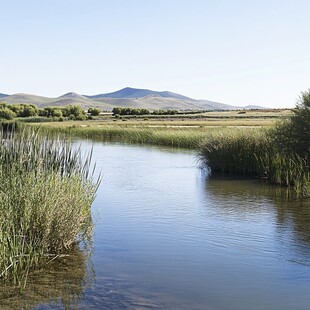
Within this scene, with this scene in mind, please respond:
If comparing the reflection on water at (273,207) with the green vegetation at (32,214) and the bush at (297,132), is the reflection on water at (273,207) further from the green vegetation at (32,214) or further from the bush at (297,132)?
the green vegetation at (32,214)

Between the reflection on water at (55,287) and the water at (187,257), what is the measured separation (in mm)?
14

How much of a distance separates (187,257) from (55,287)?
276 cm

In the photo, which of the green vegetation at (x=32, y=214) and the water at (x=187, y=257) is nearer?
the water at (x=187, y=257)

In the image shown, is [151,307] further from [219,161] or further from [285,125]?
[219,161]

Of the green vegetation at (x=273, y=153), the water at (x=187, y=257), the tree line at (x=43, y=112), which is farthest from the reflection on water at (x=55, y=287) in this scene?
the tree line at (x=43, y=112)

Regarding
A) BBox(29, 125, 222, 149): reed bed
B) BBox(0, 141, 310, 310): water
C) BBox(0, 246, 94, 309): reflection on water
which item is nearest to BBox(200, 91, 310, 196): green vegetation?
BBox(0, 141, 310, 310): water

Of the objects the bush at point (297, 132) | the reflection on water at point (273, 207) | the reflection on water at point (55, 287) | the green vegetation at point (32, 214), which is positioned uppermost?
the bush at point (297, 132)

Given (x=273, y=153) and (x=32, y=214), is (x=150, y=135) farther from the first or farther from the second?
(x=32, y=214)

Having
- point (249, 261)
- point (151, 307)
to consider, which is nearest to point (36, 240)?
point (151, 307)

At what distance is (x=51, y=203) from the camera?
8719mm

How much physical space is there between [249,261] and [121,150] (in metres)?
25.2

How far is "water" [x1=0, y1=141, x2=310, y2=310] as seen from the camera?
25.2ft

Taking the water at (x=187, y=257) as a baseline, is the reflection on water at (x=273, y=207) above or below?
above

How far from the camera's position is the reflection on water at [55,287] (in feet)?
24.0
